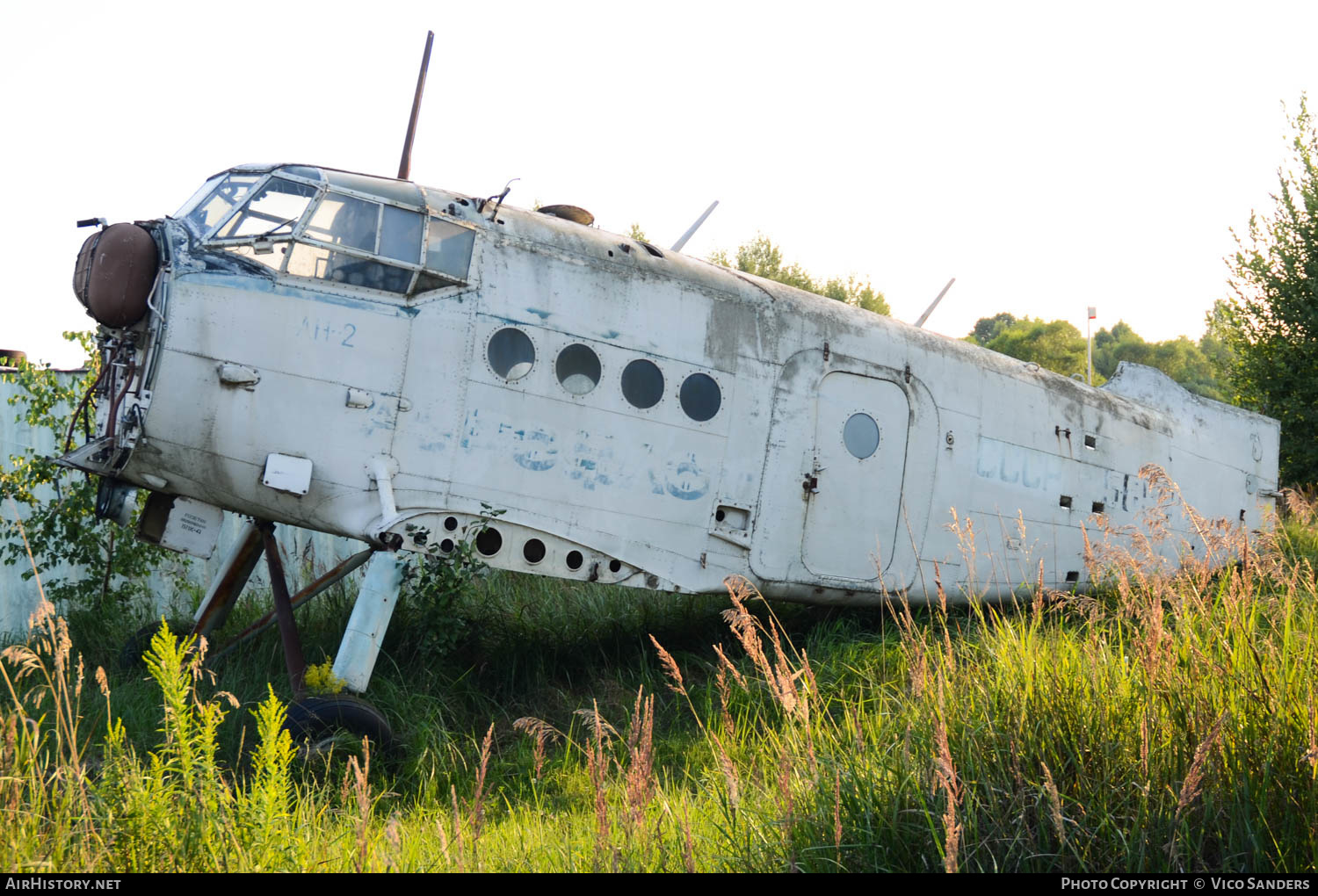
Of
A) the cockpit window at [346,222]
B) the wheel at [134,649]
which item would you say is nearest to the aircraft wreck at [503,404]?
the cockpit window at [346,222]

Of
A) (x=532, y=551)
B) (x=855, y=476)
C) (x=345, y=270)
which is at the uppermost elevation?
(x=345, y=270)

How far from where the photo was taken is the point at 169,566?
10.5 metres

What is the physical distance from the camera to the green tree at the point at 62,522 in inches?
352

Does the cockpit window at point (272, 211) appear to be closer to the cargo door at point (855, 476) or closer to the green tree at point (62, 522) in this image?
the green tree at point (62, 522)

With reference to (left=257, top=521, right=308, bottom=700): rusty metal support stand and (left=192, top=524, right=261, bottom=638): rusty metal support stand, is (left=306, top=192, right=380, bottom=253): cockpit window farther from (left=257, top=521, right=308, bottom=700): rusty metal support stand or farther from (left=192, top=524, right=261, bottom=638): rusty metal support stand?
(left=192, top=524, right=261, bottom=638): rusty metal support stand

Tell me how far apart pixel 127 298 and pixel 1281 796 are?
6149 mm

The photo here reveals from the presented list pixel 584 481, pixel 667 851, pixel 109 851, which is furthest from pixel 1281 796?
pixel 584 481

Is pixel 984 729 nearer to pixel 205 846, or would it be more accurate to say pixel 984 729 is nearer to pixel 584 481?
pixel 205 846

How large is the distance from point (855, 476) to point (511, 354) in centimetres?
306

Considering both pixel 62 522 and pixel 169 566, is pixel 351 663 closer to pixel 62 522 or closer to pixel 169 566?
pixel 62 522

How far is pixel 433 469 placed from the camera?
6234mm

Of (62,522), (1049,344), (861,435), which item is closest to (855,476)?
(861,435)

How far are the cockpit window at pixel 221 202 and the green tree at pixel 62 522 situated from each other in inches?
136

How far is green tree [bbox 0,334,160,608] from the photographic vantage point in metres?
8.95
